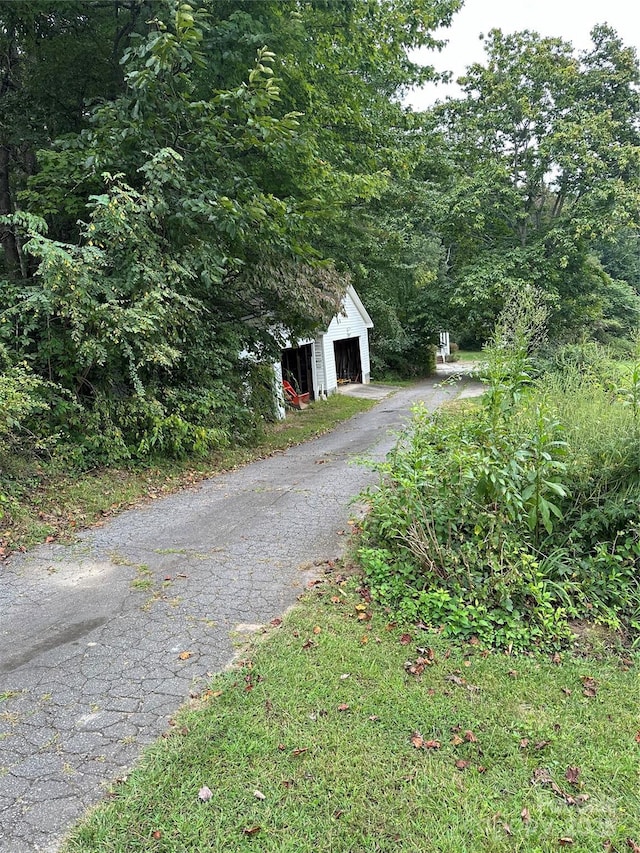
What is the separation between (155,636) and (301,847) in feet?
5.73

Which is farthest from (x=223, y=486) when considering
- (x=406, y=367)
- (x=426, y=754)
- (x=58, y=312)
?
(x=406, y=367)

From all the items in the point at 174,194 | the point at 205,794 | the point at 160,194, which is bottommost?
the point at 205,794

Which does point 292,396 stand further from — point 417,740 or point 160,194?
point 417,740

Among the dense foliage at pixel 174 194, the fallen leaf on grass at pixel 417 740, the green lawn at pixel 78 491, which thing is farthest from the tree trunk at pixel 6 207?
the fallen leaf on grass at pixel 417 740

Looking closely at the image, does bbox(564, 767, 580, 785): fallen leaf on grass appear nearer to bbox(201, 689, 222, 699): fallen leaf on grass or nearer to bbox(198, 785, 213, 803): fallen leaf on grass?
bbox(198, 785, 213, 803): fallen leaf on grass

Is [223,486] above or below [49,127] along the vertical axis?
below

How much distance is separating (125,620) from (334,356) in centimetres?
1702

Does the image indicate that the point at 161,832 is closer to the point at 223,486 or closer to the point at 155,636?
the point at 155,636

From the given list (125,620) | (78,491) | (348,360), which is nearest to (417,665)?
(125,620)

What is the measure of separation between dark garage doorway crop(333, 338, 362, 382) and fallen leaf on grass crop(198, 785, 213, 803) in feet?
65.0

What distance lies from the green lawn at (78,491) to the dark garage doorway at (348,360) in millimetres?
13921

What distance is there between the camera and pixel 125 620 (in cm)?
351

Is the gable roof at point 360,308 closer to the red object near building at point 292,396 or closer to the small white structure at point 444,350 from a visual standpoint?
the red object near building at point 292,396

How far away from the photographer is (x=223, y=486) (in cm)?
692
